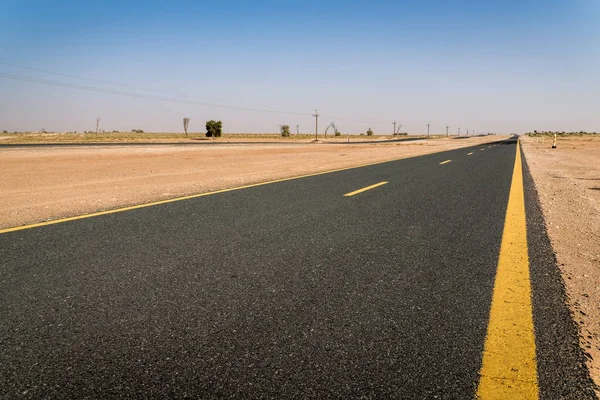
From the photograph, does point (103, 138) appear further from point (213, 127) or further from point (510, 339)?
point (510, 339)

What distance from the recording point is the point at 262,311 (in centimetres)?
246

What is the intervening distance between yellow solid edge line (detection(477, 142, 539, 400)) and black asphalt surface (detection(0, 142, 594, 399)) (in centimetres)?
6

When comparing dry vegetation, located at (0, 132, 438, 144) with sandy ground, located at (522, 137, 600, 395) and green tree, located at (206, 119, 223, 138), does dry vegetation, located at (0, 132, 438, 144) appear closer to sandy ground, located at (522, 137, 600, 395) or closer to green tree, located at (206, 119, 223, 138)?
green tree, located at (206, 119, 223, 138)

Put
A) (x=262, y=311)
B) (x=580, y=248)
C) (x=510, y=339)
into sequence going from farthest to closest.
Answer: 1. (x=580, y=248)
2. (x=262, y=311)
3. (x=510, y=339)

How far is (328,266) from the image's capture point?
3.32 meters

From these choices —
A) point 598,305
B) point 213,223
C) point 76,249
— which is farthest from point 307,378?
point 213,223

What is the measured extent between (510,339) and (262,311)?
1.46 meters

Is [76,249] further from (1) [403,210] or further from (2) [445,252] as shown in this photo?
(1) [403,210]

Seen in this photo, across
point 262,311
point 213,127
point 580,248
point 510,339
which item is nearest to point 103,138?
point 213,127

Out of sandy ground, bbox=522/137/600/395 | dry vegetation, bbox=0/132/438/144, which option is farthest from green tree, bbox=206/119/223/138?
sandy ground, bbox=522/137/600/395

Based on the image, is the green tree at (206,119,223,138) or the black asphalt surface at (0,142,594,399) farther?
the green tree at (206,119,223,138)

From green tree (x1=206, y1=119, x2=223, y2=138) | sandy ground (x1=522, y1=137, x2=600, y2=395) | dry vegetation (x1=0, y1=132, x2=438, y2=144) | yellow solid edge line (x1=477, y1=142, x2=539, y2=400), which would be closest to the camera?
yellow solid edge line (x1=477, y1=142, x2=539, y2=400)

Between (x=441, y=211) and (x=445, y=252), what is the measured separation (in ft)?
7.35

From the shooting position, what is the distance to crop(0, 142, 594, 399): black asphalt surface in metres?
1.78
